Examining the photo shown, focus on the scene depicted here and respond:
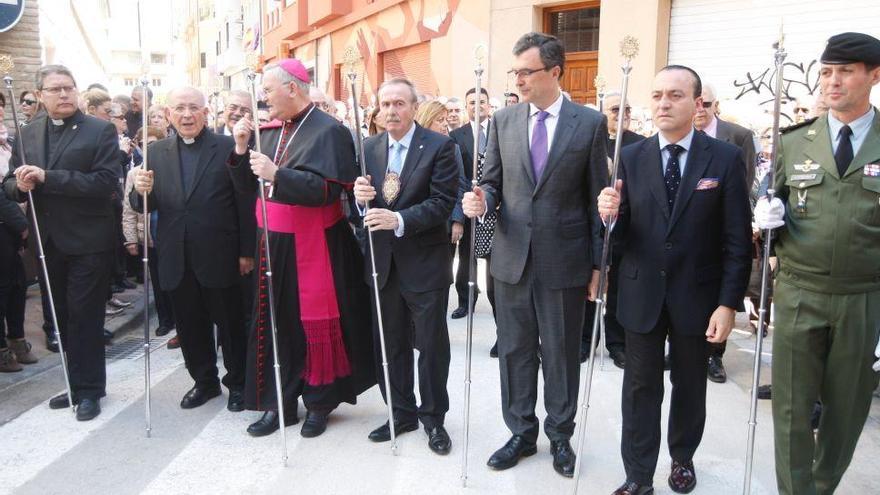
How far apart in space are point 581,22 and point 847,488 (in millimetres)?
10686

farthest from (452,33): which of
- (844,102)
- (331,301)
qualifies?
(844,102)

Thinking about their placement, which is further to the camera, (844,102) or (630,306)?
(630,306)

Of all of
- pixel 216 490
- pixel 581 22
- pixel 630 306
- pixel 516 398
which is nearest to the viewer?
pixel 630 306

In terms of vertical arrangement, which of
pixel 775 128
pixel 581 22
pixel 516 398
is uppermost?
pixel 581 22

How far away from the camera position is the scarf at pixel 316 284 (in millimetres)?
4199

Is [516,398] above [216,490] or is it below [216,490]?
above

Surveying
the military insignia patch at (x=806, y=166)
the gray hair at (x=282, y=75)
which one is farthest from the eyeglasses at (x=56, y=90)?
the military insignia patch at (x=806, y=166)

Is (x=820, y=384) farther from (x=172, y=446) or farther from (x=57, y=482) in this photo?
(x=57, y=482)

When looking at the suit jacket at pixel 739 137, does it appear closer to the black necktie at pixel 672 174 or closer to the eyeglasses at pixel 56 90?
the black necktie at pixel 672 174

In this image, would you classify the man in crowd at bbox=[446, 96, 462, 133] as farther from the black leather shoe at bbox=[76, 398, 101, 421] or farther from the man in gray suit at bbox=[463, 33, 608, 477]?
the black leather shoe at bbox=[76, 398, 101, 421]

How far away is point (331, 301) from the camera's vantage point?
4309mm

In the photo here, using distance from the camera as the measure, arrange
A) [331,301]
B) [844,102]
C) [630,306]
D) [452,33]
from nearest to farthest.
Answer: [844,102], [630,306], [331,301], [452,33]

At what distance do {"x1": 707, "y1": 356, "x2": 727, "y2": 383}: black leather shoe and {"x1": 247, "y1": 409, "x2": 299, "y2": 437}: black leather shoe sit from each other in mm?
3083

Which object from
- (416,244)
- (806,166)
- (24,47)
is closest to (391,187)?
(416,244)
